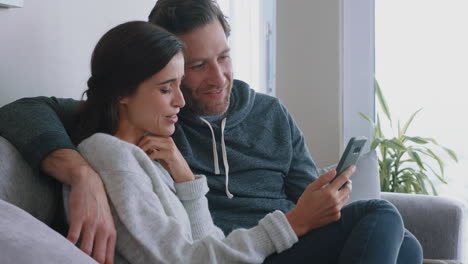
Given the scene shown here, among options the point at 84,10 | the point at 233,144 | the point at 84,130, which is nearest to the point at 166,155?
the point at 84,130

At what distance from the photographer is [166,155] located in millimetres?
1433

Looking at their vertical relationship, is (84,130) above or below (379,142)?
above

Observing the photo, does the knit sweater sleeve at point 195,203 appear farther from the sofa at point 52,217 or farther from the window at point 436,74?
the window at point 436,74

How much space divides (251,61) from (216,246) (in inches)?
90.5

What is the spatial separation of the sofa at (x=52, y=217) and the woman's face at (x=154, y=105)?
0.71 ft

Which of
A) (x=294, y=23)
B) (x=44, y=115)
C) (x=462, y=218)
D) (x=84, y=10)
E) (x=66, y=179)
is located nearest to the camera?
(x=66, y=179)

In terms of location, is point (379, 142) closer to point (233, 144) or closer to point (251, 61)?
point (251, 61)

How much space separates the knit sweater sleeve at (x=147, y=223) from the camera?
1.16m

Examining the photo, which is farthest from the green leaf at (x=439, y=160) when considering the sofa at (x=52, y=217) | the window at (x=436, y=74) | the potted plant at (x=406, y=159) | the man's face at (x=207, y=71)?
the man's face at (x=207, y=71)

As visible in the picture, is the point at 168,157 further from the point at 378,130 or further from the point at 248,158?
the point at 378,130

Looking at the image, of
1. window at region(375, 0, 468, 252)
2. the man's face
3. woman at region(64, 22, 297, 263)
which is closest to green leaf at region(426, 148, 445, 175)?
window at region(375, 0, 468, 252)

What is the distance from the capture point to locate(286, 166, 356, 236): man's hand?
4.60ft

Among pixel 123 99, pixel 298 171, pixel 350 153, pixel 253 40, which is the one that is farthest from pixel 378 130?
pixel 123 99

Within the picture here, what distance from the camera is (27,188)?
1.20m
